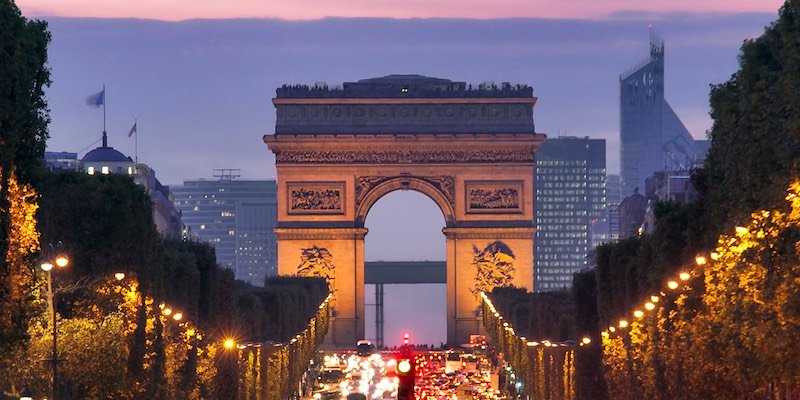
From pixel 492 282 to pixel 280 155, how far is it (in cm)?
1322

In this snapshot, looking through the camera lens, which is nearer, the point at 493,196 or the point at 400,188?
the point at 400,188

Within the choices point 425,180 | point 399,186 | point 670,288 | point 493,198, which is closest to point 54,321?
point 670,288

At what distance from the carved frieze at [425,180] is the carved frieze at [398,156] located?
81 cm

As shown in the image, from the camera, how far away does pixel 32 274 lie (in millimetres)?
50031

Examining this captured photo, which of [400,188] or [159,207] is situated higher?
[400,188]

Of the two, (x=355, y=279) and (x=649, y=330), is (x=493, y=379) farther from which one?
(x=649, y=330)

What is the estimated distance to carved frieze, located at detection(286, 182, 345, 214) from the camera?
138 m

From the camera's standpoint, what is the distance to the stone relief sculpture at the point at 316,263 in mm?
137875

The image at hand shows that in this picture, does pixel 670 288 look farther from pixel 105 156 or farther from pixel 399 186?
pixel 105 156

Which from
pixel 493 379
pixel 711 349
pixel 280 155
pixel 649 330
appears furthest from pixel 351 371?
pixel 711 349

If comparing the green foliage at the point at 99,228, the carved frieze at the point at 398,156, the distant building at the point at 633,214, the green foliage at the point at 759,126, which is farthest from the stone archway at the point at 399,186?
the green foliage at the point at 759,126

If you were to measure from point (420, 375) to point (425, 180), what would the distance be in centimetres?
1805

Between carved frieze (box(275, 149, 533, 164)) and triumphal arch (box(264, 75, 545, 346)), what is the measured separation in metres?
0.05

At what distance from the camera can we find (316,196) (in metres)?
138
